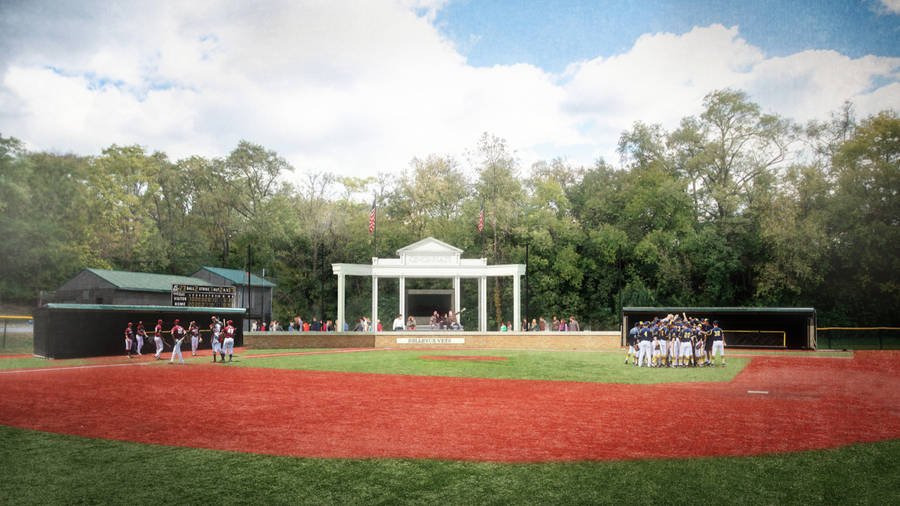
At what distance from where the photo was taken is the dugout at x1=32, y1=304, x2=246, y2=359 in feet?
69.5

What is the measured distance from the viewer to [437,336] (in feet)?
101

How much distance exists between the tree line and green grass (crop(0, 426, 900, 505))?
529 inches

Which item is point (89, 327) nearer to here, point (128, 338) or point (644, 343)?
point (128, 338)

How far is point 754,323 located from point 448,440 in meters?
26.7

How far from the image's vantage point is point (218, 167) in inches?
2087

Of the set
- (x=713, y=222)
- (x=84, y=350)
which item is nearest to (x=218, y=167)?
(x=84, y=350)

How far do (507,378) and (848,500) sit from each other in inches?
417

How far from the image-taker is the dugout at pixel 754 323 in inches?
1091

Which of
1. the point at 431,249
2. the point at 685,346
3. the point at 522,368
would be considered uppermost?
the point at 431,249

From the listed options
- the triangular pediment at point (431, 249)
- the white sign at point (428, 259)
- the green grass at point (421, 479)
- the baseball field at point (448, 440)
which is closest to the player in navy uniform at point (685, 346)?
the baseball field at point (448, 440)

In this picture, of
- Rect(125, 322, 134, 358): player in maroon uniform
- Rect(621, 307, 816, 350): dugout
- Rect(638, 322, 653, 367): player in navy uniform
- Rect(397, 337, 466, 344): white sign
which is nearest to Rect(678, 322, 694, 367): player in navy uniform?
Rect(638, 322, 653, 367): player in navy uniform

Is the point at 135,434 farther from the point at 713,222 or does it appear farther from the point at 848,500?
the point at 713,222

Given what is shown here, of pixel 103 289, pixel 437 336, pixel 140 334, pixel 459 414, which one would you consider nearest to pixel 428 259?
pixel 437 336

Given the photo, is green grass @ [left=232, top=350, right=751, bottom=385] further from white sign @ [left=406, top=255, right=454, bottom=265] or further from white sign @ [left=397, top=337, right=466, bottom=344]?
white sign @ [left=406, top=255, right=454, bottom=265]
